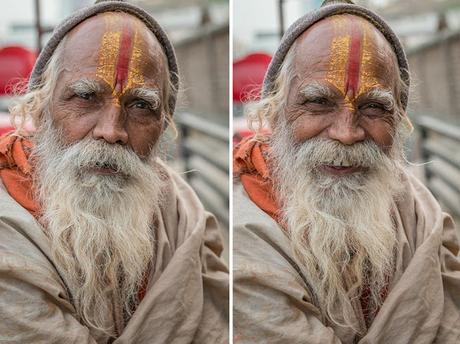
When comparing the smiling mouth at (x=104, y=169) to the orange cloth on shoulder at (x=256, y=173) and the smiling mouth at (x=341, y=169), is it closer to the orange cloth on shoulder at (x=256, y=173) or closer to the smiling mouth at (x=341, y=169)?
the orange cloth on shoulder at (x=256, y=173)

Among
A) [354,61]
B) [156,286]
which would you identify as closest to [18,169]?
[156,286]

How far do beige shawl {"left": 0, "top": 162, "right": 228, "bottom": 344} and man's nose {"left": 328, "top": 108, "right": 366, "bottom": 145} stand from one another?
0.38 metres

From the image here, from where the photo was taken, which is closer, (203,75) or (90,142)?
(90,142)

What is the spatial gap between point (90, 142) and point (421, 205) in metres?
0.79

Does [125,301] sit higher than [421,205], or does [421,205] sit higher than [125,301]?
[421,205]

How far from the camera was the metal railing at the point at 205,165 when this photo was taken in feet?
5.81

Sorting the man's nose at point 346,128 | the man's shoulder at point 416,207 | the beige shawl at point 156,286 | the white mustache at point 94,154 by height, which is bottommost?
the beige shawl at point 156,286

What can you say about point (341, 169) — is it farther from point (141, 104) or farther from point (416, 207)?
point (141, 104)

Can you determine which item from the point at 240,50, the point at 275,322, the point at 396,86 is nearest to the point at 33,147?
the point at 240,50

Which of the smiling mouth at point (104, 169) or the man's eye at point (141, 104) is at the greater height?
the man's eye at point (141, 104)

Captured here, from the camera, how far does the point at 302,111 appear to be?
5.46ft

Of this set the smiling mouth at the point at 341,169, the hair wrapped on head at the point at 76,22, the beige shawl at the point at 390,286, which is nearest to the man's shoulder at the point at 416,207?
the beige shawl at the point at 390,286

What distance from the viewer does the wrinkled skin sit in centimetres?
164

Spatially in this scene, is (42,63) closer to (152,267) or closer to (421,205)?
(152,267)
